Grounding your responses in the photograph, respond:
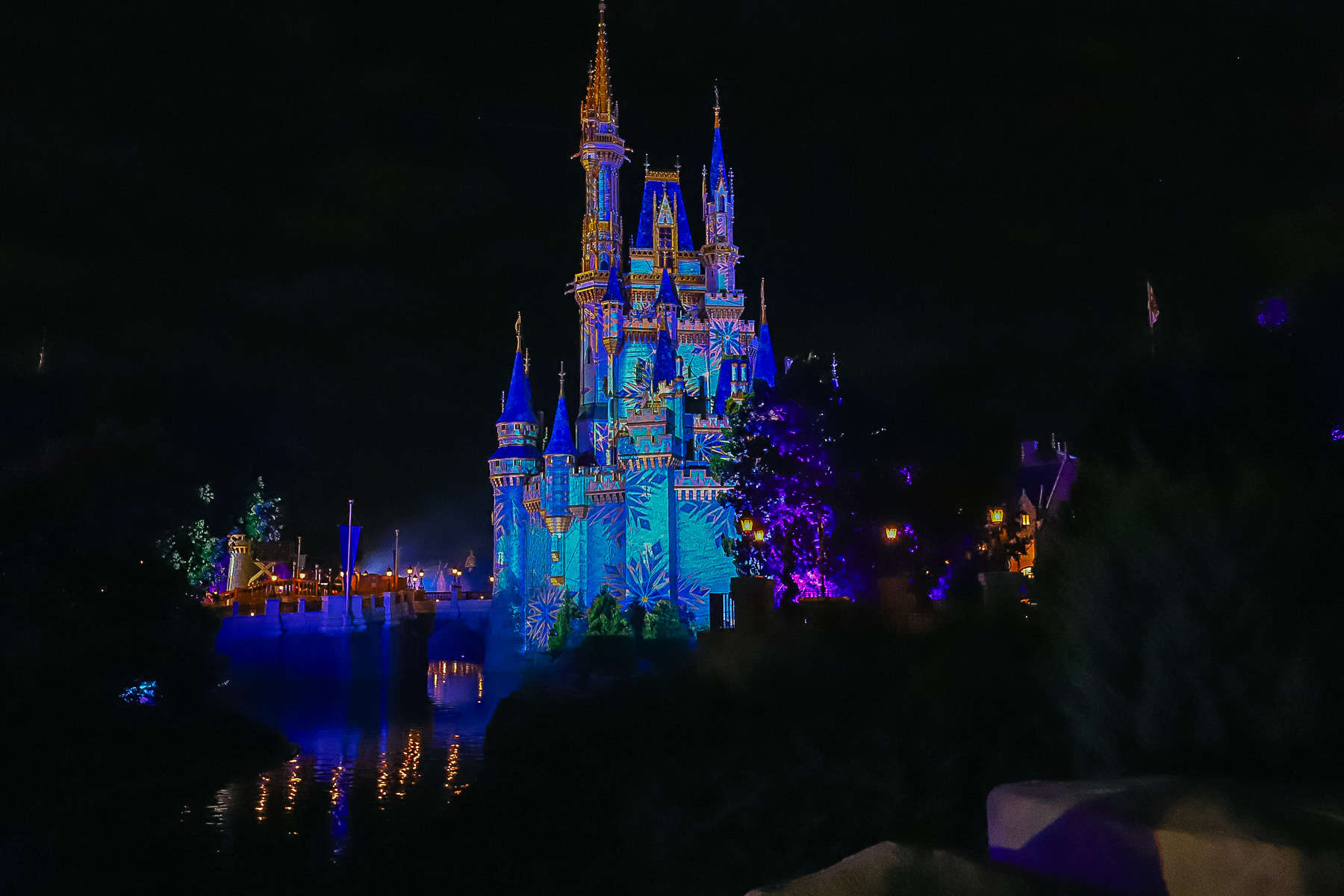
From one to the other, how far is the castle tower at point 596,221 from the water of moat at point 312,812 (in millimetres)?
20684

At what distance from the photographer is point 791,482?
39312mm

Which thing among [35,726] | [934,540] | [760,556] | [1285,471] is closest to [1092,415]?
[1285,471]

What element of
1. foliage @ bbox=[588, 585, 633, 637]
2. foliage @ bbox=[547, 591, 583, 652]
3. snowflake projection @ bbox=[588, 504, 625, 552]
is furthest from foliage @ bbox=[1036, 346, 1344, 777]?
foliage @ bbox=[547, 591, 583, 652]

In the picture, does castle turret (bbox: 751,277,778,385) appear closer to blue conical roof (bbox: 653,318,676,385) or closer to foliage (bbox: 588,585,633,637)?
blue conical roof (bbox: 653,318,676,385)

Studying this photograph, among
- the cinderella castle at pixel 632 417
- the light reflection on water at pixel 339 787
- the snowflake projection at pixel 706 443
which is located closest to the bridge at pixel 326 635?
the light reflection on water at pixel 339 787

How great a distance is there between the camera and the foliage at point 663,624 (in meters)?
52.9

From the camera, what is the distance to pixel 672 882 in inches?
798

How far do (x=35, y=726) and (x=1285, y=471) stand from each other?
3015cm

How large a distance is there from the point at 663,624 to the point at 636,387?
547 inches

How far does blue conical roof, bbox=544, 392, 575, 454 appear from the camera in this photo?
58906 millimetres

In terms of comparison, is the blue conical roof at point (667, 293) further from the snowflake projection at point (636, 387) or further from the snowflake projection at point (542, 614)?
the snowflake projection at point (542, 614)

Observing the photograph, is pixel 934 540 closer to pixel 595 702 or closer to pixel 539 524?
Answer: pixel 595 702

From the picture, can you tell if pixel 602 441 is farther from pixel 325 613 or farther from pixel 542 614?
pixel 325 613

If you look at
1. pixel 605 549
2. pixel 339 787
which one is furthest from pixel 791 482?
pixel 605 549
